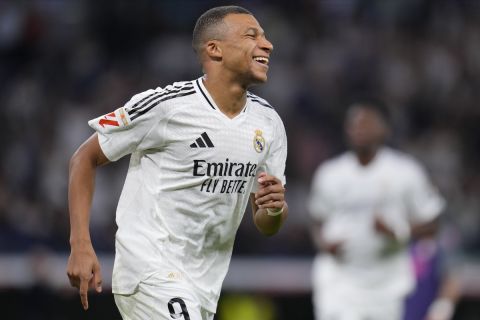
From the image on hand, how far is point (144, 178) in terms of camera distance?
5.34 m

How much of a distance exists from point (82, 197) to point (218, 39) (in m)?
1.01

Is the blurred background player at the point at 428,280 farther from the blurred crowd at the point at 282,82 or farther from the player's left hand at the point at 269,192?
the player's left hand at the point at 269,192

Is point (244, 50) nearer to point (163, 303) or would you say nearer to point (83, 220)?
point (83, 220)

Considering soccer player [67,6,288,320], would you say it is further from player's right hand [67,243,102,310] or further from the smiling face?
player's right hand [67,243,102,310]

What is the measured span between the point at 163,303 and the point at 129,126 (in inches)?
32.7

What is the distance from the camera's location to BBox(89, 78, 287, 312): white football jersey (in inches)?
205

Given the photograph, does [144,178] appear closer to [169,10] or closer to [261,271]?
[261,271]

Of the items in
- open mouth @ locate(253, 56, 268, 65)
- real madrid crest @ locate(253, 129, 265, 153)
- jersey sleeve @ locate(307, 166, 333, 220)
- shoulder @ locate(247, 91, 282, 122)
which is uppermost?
open mouth @ locate(253, 56, 268, 65)

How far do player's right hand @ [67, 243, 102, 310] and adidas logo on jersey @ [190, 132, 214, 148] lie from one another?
0.72m

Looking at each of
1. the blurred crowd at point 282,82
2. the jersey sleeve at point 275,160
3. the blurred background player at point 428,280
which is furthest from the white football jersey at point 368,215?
the jersey sleeve at point 275,160

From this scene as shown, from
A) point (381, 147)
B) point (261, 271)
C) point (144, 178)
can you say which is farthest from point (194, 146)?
point (261, 271)

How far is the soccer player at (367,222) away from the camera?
29.3 ft

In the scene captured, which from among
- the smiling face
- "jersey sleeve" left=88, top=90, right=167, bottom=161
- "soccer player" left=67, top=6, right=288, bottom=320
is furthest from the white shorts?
the smiling face

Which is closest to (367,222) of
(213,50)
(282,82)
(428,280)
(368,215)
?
(368,215)
